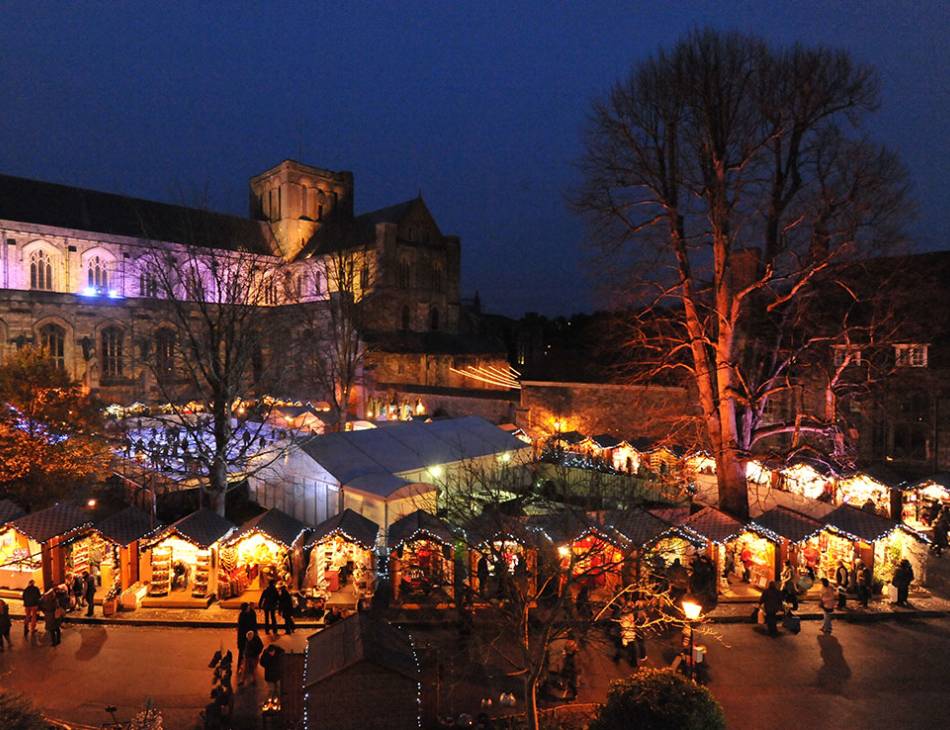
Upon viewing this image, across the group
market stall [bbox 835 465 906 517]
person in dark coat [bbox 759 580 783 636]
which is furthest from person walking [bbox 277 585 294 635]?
market stall [bbox 835 465 906 517]

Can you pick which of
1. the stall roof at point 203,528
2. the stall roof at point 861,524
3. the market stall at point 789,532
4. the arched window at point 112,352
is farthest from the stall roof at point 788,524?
the arched window at point 112,352

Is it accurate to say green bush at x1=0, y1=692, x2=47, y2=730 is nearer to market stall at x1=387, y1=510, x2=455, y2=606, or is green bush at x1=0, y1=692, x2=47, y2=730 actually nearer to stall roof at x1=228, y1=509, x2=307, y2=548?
market stall at x1=387, y1=510, x2=455, y2=606

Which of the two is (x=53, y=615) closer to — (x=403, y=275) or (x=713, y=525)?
(x=713, y=525)

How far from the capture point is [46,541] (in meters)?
13.2

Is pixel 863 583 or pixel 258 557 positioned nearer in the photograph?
pixel 863 583

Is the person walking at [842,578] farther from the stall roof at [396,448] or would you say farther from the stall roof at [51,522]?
the stall roof at [51,522]

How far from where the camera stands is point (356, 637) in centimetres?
746

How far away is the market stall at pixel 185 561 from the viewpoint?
1334cm

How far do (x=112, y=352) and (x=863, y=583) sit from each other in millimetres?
45082

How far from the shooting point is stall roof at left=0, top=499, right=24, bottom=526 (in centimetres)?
1395

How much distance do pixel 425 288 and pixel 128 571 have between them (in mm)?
37883

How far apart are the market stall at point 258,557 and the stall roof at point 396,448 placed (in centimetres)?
237

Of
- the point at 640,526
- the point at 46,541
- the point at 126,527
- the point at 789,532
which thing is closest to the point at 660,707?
the point at 640,526

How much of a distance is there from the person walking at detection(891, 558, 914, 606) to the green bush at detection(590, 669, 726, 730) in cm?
962
